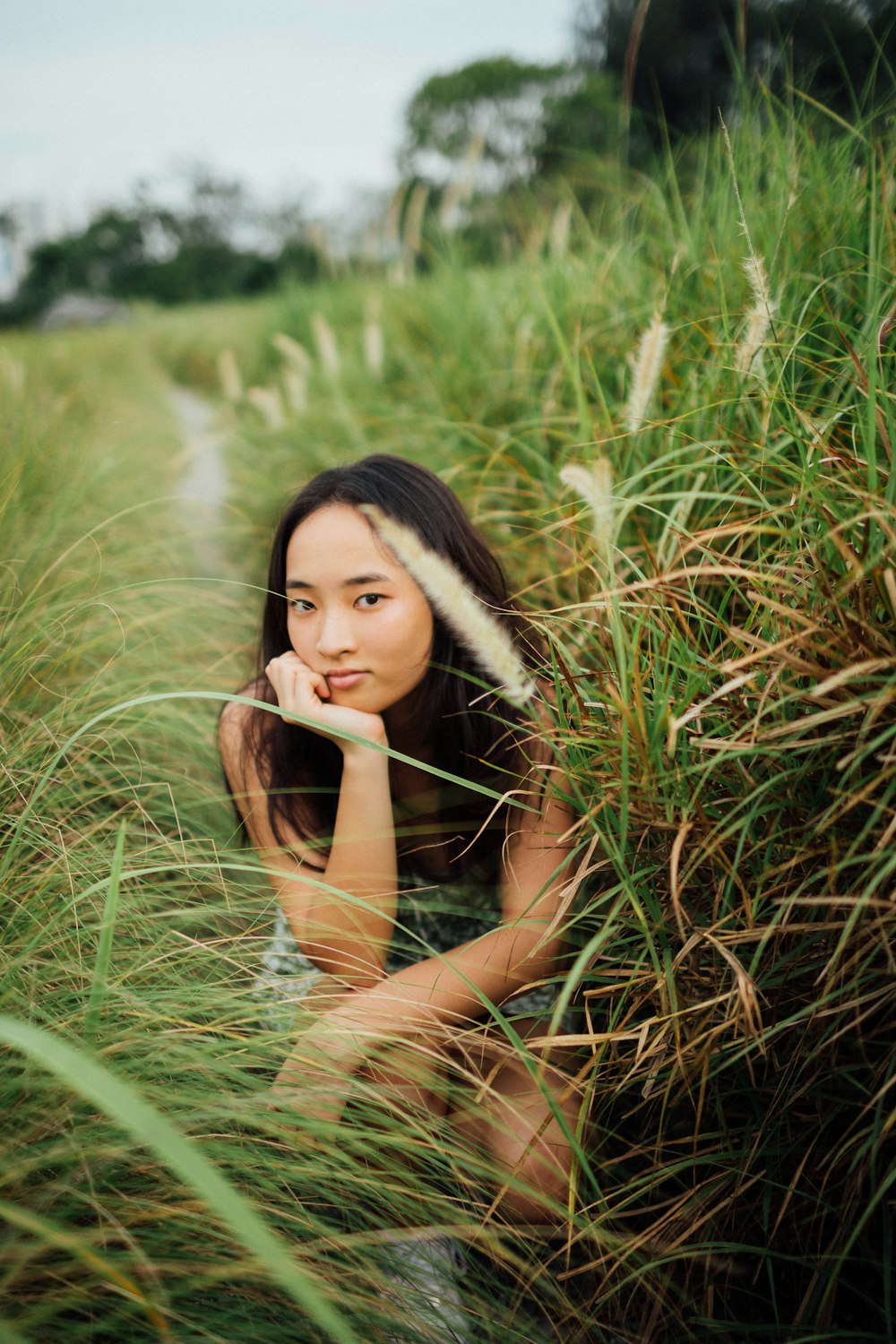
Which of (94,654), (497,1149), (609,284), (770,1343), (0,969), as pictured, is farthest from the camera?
(609,284)

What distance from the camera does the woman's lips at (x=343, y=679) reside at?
131 centimetres

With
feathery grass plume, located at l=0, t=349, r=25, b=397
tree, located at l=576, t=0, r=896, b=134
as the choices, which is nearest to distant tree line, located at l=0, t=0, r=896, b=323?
tree, located at l=576, t=0, r=896, b=134

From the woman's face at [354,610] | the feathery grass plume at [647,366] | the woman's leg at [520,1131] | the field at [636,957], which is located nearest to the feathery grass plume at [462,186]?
the field at [636,957]

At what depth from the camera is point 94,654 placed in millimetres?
1925

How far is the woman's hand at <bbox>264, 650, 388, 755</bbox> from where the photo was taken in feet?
4.19

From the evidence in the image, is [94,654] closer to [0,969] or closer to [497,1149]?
[0,969]

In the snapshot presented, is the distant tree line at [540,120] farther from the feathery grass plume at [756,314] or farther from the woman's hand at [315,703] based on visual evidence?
the woman's hand at [315,703]

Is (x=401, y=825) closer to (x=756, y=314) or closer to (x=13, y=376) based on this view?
(x=756, y=314)

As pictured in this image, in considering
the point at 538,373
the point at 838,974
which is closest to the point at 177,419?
the point at 538,373

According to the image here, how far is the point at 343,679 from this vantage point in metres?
1.32

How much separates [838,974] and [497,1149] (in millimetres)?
690

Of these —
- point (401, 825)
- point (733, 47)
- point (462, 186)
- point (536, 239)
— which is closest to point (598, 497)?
point (401, 825)

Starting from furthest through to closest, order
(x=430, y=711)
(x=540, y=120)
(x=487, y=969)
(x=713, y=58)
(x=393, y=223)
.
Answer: (x=540, y=120) < (x=393, y=223) < (x=713, y=58) < (x=430, y=711) < (x=487, y=969)

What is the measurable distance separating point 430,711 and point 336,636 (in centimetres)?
29
